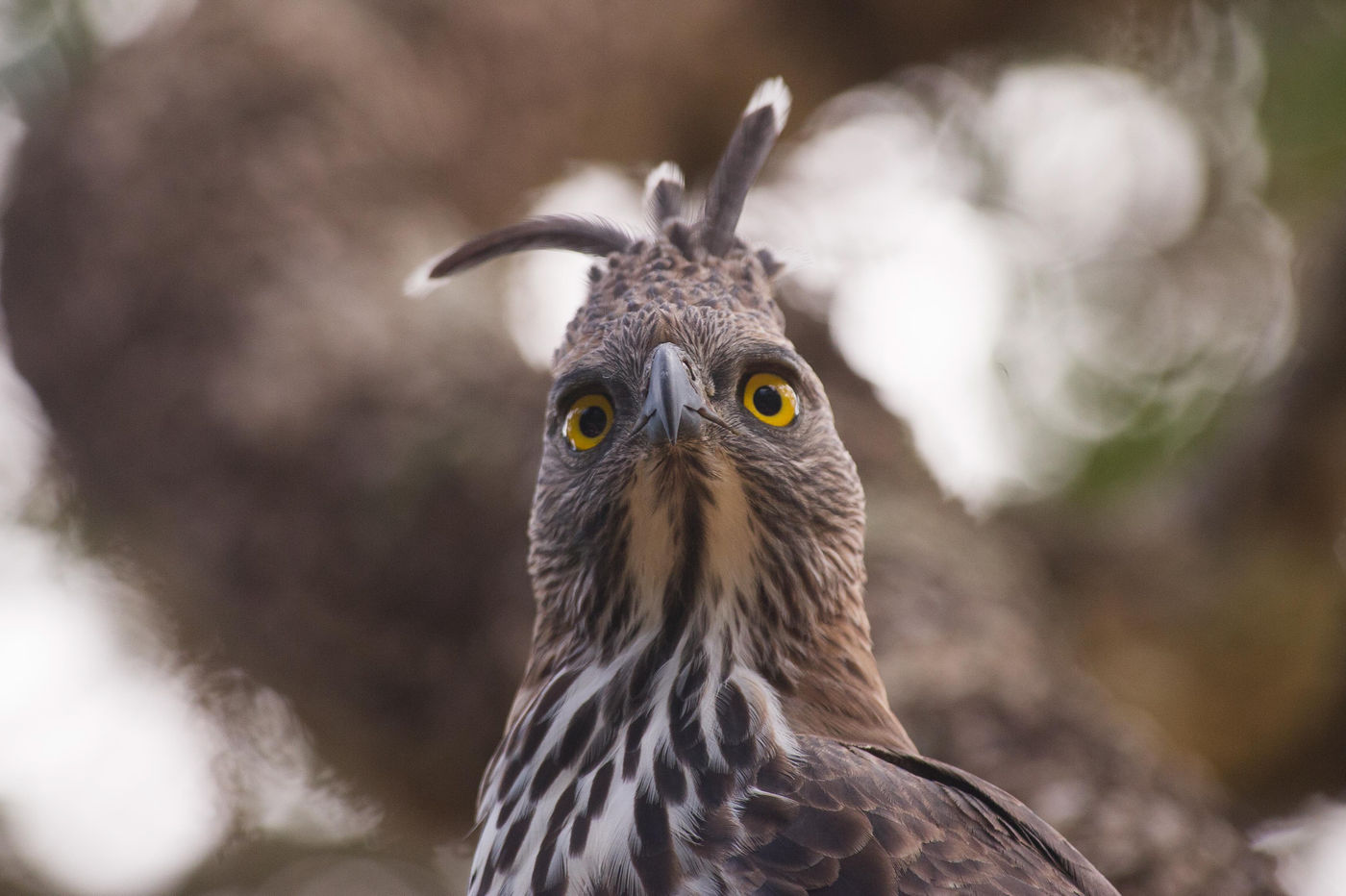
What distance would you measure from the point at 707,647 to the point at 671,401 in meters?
0.57

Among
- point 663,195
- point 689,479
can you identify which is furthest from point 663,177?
point 689,479

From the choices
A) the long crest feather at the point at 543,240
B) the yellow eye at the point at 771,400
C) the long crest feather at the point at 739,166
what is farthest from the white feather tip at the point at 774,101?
the yellow eye at the point at 771,400

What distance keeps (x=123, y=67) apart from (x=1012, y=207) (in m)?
4.12

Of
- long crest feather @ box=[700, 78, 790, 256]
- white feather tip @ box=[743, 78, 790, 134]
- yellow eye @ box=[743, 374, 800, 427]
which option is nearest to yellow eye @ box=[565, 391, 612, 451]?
yellow eye @ box=[743, 374, 800, 427]

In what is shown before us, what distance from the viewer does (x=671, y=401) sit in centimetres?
235

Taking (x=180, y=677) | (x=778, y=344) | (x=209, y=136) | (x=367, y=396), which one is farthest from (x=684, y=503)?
(x=209, y=136)

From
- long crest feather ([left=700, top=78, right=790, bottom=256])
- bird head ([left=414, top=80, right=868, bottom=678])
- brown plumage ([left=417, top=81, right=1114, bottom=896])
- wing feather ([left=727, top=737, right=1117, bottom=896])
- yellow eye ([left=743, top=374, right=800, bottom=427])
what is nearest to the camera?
wing feather ([left=727, top=737, right=1117, bottom=896])

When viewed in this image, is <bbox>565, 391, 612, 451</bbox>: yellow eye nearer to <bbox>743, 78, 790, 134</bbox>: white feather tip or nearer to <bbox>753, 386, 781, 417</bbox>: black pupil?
<bbox>753, 386, 781, 417</bbox>: black pupil

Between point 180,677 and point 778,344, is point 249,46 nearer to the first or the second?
point 180,677

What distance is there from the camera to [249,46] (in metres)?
5.48

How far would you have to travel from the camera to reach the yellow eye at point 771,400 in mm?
2648

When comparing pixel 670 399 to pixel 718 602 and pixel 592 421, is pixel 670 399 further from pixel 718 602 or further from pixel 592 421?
pixel 718 602

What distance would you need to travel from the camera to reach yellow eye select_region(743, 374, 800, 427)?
8.69 ft

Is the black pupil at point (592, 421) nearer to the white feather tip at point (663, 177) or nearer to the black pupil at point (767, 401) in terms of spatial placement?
the black pupil at point (767, 401)
